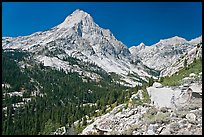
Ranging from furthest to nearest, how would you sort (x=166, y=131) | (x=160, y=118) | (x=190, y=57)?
(x=190, y=57), (x=160, y=118), (x=166, y=131)

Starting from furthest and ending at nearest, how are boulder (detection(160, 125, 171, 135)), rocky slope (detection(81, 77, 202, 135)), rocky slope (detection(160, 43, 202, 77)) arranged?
rocky slope (detection(160, 43, 202, 77)) < rocky slope (detection(81, 77, 202, 135)) < boulder (detection(160, 125, 171, 135))

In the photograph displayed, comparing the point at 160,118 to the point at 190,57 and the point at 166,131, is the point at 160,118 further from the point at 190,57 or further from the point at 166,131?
the point at 190,57

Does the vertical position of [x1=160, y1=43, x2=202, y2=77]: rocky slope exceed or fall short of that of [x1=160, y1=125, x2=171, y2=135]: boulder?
it exceeds it

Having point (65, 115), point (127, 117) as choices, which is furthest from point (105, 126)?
point (65, 115)

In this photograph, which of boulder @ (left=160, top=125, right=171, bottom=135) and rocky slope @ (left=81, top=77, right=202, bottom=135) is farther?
rocky slope @ (left=81, top=77, right=202, bottom=135)

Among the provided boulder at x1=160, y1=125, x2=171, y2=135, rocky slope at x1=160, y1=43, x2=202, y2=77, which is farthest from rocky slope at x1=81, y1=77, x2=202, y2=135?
rocky slope at x1=160, y1=43, x2=202, y2=77

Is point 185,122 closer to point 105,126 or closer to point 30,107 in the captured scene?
point 105,126

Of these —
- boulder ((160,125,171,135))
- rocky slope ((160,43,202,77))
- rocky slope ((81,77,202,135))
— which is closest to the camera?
boulder ((160,125,171,135))

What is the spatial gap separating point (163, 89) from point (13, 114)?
7823cm

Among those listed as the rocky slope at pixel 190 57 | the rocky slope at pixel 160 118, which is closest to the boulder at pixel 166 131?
the rocky slope at pixel 160 118

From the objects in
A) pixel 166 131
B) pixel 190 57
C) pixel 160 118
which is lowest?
pixel 166 131

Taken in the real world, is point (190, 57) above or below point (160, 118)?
above

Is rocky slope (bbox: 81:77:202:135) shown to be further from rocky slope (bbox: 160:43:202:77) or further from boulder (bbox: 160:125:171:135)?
rocky slope (bbox: 160:43:202:77)

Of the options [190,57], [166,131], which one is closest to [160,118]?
[166,131]
